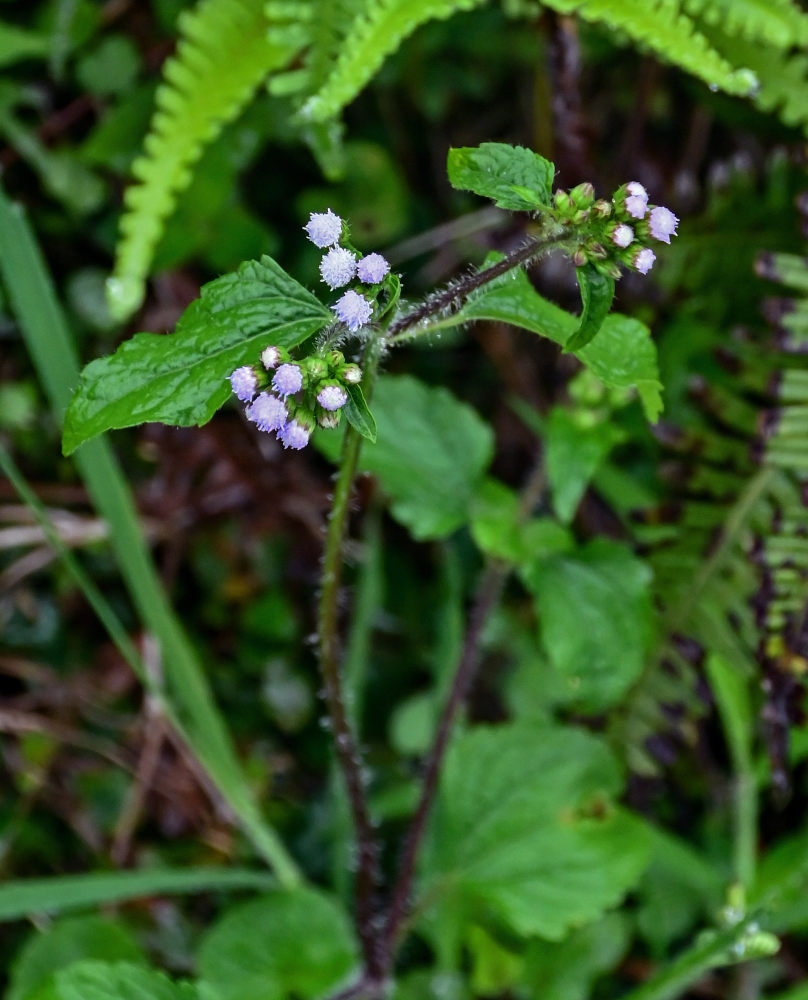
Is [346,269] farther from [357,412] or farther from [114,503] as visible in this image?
[114,503]

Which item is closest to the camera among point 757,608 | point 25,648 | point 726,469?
point 757,608

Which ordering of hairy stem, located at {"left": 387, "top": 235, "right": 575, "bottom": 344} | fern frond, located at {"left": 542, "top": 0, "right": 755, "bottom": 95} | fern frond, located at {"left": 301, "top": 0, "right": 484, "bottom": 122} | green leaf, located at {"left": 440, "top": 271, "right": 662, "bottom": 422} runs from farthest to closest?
1. fern frond, located at {"left": 542, "top": 0, "right": 755, "bottom": 95}
2. fern frond, located at {"left": 301, "top": 0, "right": 484, "bottom": 122}
3. green leaf, located at {"left": 440, "top": 271, "right": 662, "bottom": 422}
4. hairy stem, located at {"left": 387, "top": 235, "right": 575, "bottom": 344}

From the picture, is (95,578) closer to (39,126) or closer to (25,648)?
(25,648)

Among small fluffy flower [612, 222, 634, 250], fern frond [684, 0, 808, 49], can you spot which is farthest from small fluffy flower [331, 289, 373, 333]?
fern frond [684, 0, 808, 49]

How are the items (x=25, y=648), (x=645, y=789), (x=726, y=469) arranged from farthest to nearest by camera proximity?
(x=25, y=648) < (x=645, y=789) < (x=726, y=469)

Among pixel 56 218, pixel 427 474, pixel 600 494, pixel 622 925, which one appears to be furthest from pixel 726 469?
pixel 56 218

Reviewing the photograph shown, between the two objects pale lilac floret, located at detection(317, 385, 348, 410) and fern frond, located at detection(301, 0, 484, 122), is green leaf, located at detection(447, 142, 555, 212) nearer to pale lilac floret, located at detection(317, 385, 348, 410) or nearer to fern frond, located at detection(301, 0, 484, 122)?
pale lilac floret, located at detection(317, 385, 348, 410)

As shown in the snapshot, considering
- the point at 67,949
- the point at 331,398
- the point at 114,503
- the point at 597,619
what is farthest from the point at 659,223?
the point at 67,949
